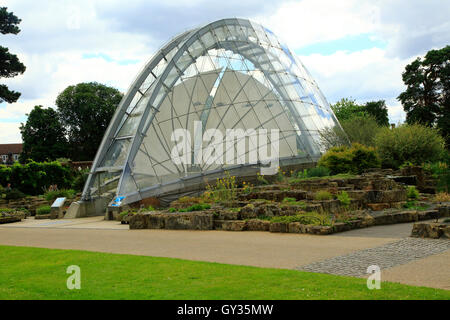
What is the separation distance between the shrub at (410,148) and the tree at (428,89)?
26.6 meters

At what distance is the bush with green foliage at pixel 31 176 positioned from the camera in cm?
3578

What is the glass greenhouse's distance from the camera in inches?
912

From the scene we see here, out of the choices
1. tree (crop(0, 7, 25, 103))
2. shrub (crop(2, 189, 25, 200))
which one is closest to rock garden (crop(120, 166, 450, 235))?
shrub (crop(2, 189, 25, 200))

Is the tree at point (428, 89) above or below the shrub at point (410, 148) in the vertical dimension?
above

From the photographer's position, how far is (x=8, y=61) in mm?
32969

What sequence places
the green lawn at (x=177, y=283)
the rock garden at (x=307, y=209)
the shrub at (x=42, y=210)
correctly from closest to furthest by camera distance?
1. the green lawn at (x=177, y=283)
2. the rock garden at (x=307, y=209)
3. the shrub at (x=42, y=210)

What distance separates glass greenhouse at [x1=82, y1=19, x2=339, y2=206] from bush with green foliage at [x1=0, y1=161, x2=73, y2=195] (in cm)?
1286

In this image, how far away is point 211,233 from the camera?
13516 millimetres

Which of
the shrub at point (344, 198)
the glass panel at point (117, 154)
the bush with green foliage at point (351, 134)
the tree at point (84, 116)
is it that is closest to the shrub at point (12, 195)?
the glass panel at point (117, 154)

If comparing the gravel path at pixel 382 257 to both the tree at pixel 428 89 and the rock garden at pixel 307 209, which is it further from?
the tree at pixel 428 89

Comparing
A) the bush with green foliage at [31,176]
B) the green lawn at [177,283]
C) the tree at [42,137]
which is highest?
the tree at [42,137]

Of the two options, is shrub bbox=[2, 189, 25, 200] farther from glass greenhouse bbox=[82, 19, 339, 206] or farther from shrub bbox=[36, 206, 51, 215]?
glass greenhouse bbox=[82, 19, 339, 206]

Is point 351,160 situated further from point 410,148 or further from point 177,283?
point 177,283

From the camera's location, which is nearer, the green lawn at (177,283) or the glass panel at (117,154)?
the green lawn at (177,283)
